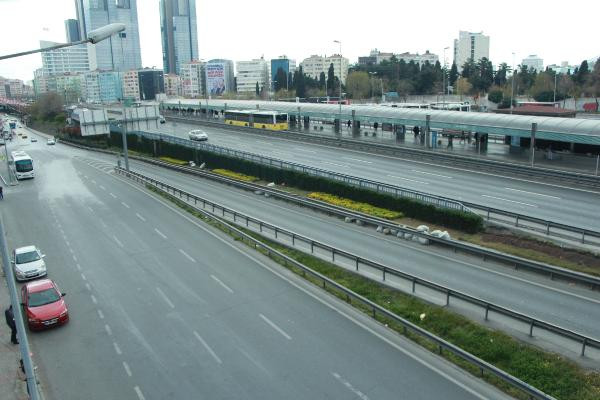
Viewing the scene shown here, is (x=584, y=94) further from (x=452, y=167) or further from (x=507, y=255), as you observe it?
(x=507, y=255)

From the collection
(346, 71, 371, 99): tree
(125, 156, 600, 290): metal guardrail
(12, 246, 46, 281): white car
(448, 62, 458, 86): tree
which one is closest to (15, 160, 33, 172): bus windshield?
(125, 156, 600, 290): metal guardrail

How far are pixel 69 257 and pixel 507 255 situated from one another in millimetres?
19893

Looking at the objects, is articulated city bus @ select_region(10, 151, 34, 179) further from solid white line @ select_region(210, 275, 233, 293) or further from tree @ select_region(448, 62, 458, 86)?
tree @ select_region(448, 62, 458, 86)

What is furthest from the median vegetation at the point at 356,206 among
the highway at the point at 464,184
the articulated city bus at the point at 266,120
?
the articulated city bus at the point at 266,120

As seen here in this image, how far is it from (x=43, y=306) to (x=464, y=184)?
88.2 ft

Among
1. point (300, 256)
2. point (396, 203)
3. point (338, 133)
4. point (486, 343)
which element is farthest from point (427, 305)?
point (338, 133)

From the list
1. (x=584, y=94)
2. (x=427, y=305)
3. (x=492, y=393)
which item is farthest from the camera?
(x=584, y=94)

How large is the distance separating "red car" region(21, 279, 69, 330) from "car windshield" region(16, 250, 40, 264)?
168 inches

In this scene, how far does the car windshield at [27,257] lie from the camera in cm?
2240

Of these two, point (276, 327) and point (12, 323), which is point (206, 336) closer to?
point (276, 327)

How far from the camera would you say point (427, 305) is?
17.6 metres

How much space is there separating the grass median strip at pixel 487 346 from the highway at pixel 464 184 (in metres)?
12.1

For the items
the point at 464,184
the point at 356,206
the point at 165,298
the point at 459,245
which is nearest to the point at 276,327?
the point at 165,298

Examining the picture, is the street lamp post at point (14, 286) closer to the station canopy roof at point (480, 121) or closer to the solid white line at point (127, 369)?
the solid white line at point (127, 369)
